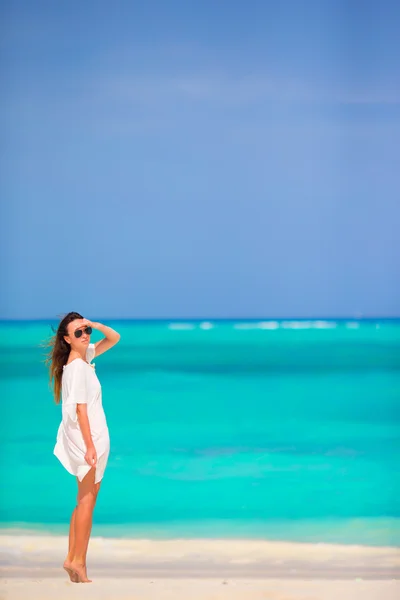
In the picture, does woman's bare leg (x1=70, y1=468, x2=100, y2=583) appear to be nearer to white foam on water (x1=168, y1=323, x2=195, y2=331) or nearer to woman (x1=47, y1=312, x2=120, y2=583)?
woman (x1=47, y1=312, x2=120, y2=583)

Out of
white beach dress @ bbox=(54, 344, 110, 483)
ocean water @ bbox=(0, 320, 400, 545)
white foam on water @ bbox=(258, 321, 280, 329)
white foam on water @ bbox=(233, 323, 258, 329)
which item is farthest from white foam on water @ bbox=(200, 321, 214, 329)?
white beach dress @ bbox=(54, 344, 110, 483)

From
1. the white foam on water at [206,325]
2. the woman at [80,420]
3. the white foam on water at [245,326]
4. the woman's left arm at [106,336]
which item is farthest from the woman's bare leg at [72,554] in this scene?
the white foam on water at [245,326]

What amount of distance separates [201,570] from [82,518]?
524 mm

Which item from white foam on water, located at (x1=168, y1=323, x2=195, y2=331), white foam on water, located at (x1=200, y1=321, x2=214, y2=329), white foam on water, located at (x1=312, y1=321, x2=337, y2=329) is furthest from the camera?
white foam on water, located at (x1=200, y1=321, x2=214, y2=329)

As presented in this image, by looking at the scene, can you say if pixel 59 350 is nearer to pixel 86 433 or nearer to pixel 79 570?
pixel 86 433

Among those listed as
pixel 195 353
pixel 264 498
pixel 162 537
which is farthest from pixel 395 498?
pixel 195 353

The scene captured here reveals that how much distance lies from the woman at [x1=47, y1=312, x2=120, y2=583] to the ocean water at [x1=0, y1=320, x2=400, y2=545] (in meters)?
1.09

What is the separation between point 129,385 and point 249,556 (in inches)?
368

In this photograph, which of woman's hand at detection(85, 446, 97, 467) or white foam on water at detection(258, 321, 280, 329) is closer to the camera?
woman's hand at detection(85, 446, 97, 467)

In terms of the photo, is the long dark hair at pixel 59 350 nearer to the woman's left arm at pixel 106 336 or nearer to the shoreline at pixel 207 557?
the woman's left arm at pixel 106 336

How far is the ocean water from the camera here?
3.63 m

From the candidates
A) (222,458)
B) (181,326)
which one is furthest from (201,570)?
(181,326)

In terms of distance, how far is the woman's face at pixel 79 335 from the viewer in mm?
2252

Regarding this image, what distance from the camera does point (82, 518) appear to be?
2.26m
